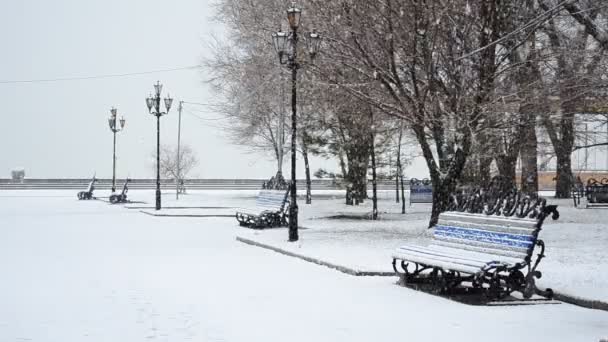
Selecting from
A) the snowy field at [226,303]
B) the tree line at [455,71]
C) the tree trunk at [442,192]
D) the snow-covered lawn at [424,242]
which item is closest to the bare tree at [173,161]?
the snow-covered lawn at [424,242]

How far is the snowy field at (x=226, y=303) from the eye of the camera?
8.80 meters

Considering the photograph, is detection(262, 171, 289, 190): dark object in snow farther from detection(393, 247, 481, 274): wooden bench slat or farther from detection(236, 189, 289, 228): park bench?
detection(393, 247, 481, 274): wooden bench slat

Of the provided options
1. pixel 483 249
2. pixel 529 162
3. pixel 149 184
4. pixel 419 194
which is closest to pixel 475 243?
pixel 483 249

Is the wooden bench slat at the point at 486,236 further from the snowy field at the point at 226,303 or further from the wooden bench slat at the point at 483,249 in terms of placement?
the snowy field at the point at 226,303

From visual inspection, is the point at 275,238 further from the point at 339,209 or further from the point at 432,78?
the point at 339,209

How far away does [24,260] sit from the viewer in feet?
52.8

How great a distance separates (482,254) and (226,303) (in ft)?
10.7

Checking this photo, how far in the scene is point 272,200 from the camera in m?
26.0

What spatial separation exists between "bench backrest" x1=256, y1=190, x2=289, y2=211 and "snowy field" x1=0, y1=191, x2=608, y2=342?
555cm

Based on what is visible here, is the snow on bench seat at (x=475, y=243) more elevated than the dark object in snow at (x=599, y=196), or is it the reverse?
the dark object in snow at (x=599, y=196)

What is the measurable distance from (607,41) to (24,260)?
1384 cm

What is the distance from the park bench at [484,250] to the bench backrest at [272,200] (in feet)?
40.2

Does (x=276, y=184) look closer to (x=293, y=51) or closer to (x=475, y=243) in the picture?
(x=293, y=51)

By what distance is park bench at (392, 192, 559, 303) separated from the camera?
10555 millimetres
